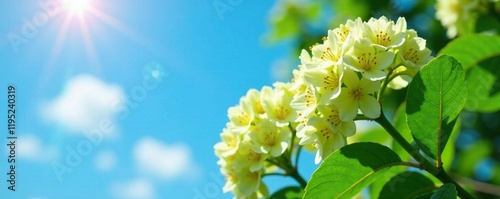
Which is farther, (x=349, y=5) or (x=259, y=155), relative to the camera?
(x=349, y=5)

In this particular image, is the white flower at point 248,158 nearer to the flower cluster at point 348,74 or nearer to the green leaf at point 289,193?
the green leaf at point 289,193

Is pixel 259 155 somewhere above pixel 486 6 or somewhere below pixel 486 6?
below

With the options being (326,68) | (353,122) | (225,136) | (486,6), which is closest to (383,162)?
(353,122)

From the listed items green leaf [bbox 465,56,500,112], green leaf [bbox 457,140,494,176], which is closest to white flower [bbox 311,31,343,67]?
green leaf [bbox 465,56,500,112]

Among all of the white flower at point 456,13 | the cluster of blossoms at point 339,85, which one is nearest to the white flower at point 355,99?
the cluster of blossoms at point 339,85

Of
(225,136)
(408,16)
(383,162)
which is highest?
(408,16)

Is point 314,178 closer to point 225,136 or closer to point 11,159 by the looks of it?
point 225,136

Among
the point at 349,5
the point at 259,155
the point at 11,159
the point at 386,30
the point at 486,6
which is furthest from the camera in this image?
the point at 349,5

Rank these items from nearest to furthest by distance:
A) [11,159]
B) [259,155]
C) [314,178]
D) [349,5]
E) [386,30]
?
1. [314,178]
2. [386,30]
3. [259,155]
4. [11,159]
5. [349,5]
